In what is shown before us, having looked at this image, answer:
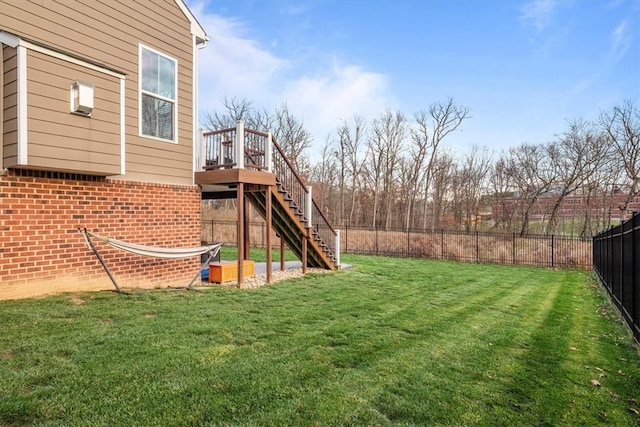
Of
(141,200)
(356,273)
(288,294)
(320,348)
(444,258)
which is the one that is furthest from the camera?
(444,258)

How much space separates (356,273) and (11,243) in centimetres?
727

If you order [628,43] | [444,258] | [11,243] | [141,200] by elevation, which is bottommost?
[444,258]

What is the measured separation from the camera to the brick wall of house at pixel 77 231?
468 centimetres

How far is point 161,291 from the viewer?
19.8 feet

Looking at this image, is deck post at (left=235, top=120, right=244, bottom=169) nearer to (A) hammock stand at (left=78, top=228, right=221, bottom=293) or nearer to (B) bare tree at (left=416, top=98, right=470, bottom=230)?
(A) hammock stand at (left=78, top=228, right=221, bottom=293)

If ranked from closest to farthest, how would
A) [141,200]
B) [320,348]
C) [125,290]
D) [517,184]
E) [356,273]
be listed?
[320,348]
[125,290]
[141,200]
[356,273]
[517,184]

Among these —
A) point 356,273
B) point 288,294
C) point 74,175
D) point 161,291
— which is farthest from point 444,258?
point 74,175

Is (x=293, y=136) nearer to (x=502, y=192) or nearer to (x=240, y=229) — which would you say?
(x=502, y=192)

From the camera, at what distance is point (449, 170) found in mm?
27719

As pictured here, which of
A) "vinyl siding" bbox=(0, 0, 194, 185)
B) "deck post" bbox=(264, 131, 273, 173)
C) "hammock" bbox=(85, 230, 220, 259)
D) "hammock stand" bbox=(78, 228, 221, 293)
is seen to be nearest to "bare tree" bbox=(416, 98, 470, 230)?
"deck post" bbox=(264, 131, 273, 173)

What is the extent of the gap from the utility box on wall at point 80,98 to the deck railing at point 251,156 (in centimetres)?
250

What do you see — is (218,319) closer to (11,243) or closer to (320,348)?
(320,348)

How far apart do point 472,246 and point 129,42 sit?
1386 centimetres

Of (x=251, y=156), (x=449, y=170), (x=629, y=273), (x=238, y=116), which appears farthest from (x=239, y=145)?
(x=449, y=170)
